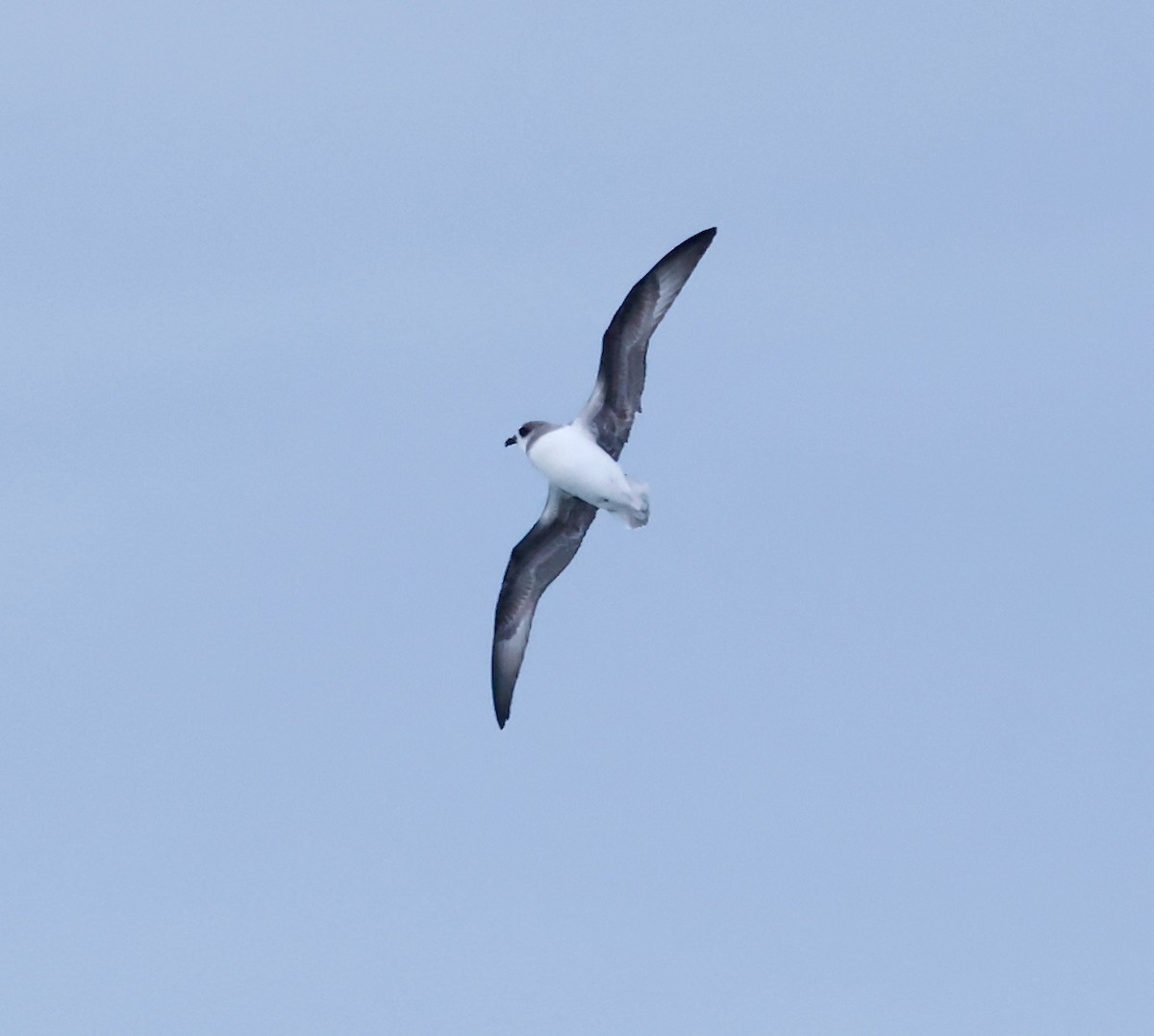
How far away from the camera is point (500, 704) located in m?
48.9

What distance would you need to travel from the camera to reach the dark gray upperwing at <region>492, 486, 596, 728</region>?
4738cm

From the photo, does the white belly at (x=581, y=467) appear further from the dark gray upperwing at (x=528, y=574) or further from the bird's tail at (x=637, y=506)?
the dark gray upperwing at (x=528, y=574)

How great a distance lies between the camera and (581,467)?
4497 cm

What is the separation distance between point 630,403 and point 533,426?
5.54 ft

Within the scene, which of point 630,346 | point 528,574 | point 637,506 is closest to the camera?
point 637,506

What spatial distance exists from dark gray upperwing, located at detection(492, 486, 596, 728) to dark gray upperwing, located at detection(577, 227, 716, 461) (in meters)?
2.02

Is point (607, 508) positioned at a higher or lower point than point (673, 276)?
lower

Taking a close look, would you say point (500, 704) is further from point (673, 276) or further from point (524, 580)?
point (673, 276)

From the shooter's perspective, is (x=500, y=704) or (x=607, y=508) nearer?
(x=607, y=508)

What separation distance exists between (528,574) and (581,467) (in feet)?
11.8

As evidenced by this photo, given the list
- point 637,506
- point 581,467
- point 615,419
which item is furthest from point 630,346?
point 637,506

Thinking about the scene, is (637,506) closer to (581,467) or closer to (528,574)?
(581,467)

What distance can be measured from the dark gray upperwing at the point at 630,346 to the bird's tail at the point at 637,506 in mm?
929

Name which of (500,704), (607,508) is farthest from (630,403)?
(500,704)
